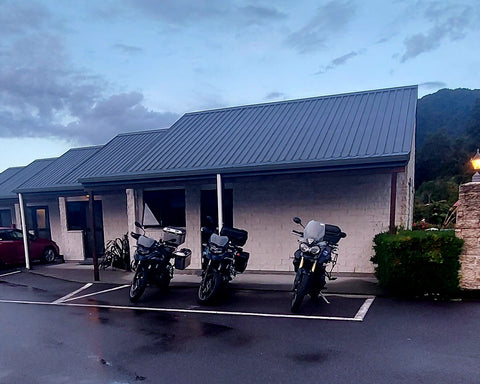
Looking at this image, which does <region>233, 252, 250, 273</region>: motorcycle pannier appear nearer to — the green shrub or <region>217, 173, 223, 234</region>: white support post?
<region>217, 173, 223, 234</region>: white support post

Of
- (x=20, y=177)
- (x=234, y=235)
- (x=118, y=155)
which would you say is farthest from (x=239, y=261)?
(x=20, y=177)

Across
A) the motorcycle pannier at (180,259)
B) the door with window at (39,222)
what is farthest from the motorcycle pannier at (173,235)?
the door with window at (39,222)

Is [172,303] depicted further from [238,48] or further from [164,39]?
[238,48]

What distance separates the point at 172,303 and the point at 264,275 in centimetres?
295

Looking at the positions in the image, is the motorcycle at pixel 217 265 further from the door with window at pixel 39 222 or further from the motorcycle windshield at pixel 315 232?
the door with window at pixel 39 222

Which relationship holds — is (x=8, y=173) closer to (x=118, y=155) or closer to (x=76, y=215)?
(x=76, y=215)

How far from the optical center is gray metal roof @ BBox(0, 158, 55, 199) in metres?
15.1

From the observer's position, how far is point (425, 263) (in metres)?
6.30

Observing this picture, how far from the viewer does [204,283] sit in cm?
668

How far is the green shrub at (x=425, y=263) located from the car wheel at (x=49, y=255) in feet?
37.1

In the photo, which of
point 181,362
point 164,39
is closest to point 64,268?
point 164,39

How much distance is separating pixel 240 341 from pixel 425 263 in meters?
3.57

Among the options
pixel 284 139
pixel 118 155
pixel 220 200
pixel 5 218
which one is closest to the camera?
→ pixel 220 200

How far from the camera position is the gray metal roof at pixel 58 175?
12031mm
